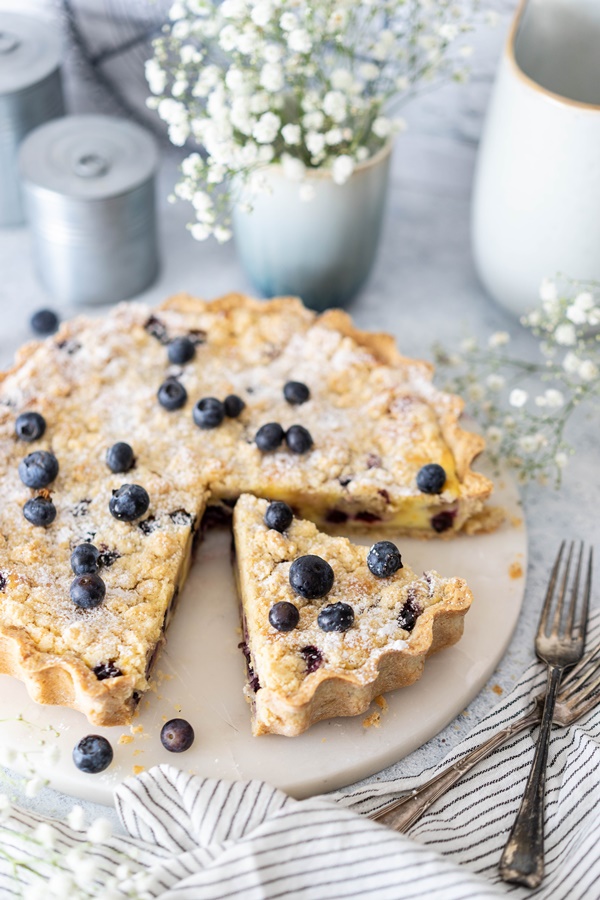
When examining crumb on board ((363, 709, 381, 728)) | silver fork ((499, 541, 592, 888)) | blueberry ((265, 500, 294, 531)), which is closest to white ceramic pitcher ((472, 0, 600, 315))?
silver fork ((499, 541, 592, 888))

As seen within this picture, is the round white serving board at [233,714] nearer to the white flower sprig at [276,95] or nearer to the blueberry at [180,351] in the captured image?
the blueberry at [180,351]

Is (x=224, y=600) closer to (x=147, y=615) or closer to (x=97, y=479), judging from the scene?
(x=147, y=615)

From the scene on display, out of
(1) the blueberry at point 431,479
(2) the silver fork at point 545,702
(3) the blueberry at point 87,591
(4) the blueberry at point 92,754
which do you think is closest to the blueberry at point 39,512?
(3) the blueberry at point 87,591

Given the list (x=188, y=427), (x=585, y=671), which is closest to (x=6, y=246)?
(x=188, y=427)

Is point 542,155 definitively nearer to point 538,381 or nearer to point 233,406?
point 538,381

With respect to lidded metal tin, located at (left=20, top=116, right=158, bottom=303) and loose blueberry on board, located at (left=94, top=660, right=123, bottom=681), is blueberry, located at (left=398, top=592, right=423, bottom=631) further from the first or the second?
lidded metal tin, located at (left=20, top=116, right=158, bottom=303)

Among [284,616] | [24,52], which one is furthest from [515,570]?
[24,52]

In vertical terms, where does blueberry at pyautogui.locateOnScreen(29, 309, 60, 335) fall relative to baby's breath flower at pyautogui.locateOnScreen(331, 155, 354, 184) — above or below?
below
